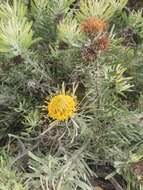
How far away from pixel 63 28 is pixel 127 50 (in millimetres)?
203

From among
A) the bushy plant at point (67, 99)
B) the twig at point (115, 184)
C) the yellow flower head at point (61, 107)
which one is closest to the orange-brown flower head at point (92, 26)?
the bushy plant at point (67, 99)

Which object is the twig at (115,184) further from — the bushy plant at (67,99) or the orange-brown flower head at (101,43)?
the orange-brown flower head at (101,43)

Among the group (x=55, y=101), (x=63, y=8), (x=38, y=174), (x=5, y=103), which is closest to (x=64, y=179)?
(x=38, y=174)

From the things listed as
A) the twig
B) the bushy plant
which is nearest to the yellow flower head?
the bushy plant

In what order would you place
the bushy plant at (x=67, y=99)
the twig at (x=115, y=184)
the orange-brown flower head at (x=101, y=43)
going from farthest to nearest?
1. the twig at (x=115, y=184)
2. the bushy plant at (x=67, y=99)
3. the orange-brown flower head at (x=101, y=43)

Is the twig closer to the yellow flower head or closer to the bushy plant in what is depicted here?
the bushy plant

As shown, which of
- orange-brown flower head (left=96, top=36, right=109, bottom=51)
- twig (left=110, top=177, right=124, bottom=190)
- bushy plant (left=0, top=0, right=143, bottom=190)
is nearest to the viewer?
orange-brown flower head (left=96, top=36, right=109, bottom=51)

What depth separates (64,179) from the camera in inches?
40.0

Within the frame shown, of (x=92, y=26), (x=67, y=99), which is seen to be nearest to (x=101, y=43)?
(x=92, y=26)

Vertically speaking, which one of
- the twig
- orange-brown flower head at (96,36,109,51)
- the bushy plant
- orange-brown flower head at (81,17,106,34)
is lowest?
the twig

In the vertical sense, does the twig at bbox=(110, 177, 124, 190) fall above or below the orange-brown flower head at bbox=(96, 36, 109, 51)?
below

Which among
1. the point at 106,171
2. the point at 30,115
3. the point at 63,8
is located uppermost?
Result: the point at 63,8

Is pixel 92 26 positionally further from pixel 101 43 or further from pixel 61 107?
pixel 61 107

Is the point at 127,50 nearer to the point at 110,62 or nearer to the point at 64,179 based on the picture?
the point at 110,62
